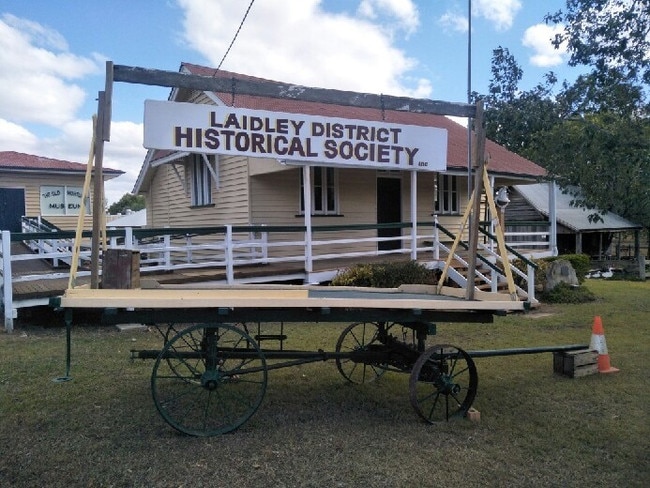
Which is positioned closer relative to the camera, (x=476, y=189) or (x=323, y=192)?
(x=476, y=189)

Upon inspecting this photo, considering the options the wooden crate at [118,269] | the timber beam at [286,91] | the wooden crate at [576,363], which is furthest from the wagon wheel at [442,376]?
the wooden crate at [118,269]

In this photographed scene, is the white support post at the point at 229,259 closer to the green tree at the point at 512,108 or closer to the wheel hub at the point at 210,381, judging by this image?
the wheel hub at the point at 210,381

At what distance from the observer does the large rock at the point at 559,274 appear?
45.5 ft

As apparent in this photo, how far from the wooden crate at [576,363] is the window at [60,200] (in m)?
20.1

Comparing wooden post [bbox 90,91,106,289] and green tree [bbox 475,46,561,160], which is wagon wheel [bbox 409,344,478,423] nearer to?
wooden post [bbox 90,91,106,289]

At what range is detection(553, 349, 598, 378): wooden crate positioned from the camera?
6.38 meters

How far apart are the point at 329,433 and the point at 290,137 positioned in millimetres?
2638

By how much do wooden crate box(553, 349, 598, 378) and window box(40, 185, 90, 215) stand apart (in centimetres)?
2011

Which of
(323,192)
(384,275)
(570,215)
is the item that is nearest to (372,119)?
(323,192)

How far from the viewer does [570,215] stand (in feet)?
106

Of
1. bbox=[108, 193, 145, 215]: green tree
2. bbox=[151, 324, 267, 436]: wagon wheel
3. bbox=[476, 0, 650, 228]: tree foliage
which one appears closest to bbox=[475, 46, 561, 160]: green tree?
bbox=[476, 0, 650, 228]: tree foliage

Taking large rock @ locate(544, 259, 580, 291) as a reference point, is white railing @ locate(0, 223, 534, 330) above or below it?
above

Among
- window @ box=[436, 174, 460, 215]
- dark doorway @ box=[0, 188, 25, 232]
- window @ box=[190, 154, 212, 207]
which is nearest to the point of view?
window @ box=[190, 154, 212, 207]

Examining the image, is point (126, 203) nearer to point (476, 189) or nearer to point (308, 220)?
point (308, 220)
